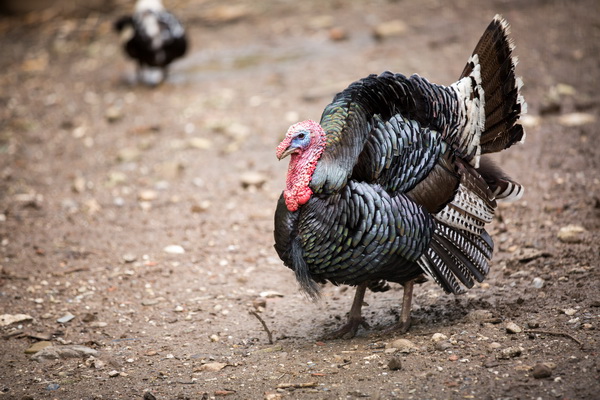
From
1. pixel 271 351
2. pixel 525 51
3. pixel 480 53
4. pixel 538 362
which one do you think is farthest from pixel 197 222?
pixel 525 51

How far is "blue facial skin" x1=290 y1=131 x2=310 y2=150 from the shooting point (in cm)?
378

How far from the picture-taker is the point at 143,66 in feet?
31.7

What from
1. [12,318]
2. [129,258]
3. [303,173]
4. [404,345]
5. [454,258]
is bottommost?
[12,318]

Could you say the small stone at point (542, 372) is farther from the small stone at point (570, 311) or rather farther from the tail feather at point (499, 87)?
the tail feather at point (499, 87)

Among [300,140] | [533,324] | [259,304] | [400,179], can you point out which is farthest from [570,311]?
[259,304]

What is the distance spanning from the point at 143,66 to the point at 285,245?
648cm

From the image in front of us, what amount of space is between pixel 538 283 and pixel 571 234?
658 mm

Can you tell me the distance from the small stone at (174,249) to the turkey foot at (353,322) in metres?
1.79

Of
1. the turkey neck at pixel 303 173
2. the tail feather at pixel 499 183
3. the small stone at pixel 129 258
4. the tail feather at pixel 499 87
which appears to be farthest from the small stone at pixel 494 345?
the small stone at pixel 129 258

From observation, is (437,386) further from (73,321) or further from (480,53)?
(73,321)

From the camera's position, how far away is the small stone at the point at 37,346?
13.9 feet

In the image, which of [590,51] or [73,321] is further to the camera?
[590,51]

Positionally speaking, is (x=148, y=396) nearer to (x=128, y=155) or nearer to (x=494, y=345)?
(x=494, y=345)

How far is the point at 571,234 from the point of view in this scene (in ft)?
15.9
